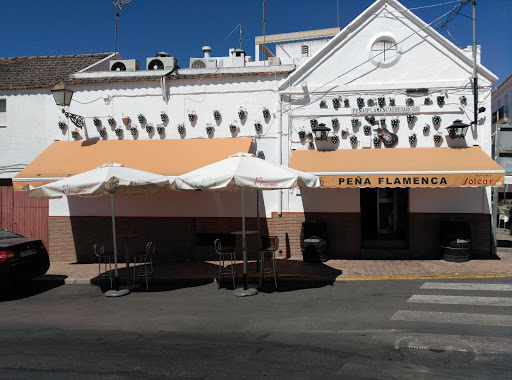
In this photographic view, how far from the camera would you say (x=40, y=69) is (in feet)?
48.8

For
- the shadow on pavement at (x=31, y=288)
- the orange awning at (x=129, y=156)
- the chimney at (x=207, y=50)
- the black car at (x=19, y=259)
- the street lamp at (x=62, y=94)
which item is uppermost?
the chimney at (x=207, y=50)

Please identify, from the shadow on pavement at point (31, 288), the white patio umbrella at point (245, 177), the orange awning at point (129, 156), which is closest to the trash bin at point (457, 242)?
the white patio umbrella at point (245, 177)

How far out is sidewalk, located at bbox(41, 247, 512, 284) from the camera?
32.0 ft

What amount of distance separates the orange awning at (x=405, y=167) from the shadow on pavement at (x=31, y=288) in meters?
6.57

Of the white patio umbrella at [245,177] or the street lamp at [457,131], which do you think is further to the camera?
the street lamp at [457,131]

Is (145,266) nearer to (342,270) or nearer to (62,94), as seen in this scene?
(342,270)

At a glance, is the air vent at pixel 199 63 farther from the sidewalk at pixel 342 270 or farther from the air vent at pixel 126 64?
the sidewalk at pixel 342 270

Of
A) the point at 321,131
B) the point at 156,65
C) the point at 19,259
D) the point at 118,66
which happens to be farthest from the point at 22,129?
the point at 321,131

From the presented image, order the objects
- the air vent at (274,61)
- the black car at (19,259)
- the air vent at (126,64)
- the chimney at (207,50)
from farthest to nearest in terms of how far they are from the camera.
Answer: the chimney at (207,50), the air vent at (126,64), the air vent at (274,61), the black car at (19,259)

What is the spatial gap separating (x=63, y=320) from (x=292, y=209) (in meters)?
6.82

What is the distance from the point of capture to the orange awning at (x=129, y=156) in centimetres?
1141

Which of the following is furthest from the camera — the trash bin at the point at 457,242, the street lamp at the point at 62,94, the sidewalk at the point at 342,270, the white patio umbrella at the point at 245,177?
the street lamp at the point at 62,94

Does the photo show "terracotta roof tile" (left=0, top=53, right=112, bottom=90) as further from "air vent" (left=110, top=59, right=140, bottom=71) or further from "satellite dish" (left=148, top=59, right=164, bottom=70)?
"satellite dish" (left=148, top=59, right=164, bottom=70)

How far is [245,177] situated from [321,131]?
4.57 m
